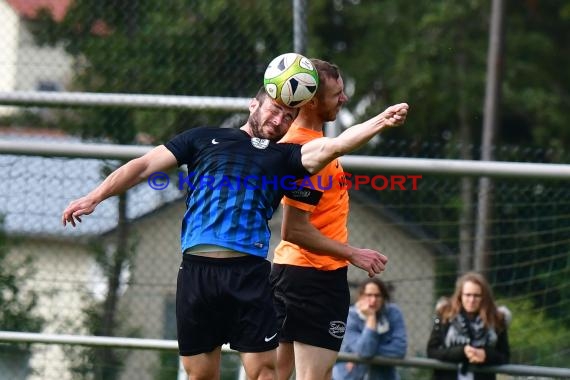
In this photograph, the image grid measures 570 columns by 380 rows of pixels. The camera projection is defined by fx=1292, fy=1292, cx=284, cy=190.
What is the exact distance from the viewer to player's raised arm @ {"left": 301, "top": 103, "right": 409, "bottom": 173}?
216 inches

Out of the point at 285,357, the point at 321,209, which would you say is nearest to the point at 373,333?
the point at 285,357

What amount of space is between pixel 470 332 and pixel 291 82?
8.62 ft

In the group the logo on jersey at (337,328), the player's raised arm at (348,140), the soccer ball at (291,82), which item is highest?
the soccer ball at (291,82)

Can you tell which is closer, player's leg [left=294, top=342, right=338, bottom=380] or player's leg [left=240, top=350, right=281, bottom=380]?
player's leg [left=240, top=350, right=281, bottom=380]

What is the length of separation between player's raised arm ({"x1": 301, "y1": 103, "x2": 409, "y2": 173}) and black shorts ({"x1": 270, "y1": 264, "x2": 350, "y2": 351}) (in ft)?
2.62

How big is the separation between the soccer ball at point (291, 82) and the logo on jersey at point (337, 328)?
118 cm

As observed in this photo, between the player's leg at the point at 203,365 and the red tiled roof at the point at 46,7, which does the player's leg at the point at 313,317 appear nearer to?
the player's leg at the point at 203,365

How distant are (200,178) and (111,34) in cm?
367

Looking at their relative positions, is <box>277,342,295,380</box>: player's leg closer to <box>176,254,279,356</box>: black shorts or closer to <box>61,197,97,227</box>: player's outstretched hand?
<box>176,254,279,356</box>: black shorts

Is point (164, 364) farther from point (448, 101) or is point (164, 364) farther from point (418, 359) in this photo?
point (448, 101)

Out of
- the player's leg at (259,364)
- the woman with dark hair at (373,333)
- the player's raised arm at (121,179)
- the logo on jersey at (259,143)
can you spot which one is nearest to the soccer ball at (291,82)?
the logo on jersey at (259,143)

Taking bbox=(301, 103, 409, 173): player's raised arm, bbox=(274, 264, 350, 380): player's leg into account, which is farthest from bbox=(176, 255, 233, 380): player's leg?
bbox=(301, 103, 409, 173): player's raised arm

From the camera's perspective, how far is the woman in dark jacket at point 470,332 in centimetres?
780

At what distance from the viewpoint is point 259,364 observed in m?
5.96
